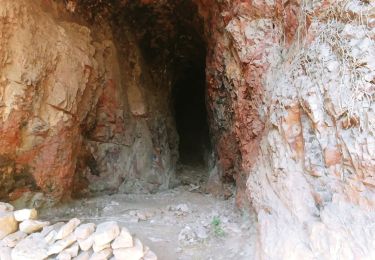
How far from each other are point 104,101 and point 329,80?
3.10 m

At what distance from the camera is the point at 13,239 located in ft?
7.91

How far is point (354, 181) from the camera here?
2.00 meters

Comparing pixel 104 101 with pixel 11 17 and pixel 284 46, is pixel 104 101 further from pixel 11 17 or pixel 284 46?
pixel 284 46

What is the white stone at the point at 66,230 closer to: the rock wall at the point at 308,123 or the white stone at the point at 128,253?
the white stone at the point at 128,253

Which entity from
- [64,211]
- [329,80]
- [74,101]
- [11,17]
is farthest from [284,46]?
[64,211]

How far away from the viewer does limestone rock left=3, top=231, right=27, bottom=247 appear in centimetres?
239

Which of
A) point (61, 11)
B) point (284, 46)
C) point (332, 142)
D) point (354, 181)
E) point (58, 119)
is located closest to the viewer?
point (354, 181)

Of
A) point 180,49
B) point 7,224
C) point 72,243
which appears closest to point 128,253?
point 72,243

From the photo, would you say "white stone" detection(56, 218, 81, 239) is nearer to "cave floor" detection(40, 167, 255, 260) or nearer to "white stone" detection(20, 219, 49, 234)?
"white stone" detection(20, 219, 49, 234)

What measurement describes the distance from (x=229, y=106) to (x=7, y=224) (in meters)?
2.78

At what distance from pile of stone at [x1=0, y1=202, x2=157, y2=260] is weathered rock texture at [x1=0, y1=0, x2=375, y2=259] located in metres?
0.92

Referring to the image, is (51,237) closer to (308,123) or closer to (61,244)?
(61,244)

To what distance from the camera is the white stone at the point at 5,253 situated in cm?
233

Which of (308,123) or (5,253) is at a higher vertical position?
(308,123)
